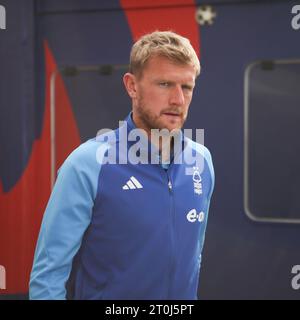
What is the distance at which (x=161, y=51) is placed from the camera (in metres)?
1.57

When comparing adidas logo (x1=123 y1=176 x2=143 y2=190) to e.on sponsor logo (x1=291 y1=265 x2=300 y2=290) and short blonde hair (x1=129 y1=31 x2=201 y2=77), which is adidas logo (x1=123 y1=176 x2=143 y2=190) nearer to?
short blonde hair (x1=129 y1=31 x2=201 y2=77)

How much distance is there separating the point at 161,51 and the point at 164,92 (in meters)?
0.12

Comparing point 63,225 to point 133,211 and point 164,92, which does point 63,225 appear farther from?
point 164,92

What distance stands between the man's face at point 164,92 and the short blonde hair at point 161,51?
0.01m

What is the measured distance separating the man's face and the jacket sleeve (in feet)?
0.81

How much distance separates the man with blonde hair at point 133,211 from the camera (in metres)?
1.50

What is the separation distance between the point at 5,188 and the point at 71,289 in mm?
1425

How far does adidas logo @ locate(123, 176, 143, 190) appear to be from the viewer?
1563 millimetres

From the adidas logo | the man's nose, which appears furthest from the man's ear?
the adidas logo

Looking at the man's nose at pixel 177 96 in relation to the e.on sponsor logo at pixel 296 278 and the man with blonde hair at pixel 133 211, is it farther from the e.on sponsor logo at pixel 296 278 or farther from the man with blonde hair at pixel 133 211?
the e.on sponsor logo at pixel 296 278

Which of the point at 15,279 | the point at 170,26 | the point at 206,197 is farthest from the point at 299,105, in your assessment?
the point at 15,279

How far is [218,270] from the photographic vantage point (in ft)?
8.66

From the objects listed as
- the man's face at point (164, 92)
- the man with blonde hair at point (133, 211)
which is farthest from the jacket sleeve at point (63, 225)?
the man's face at point (164, 92)
